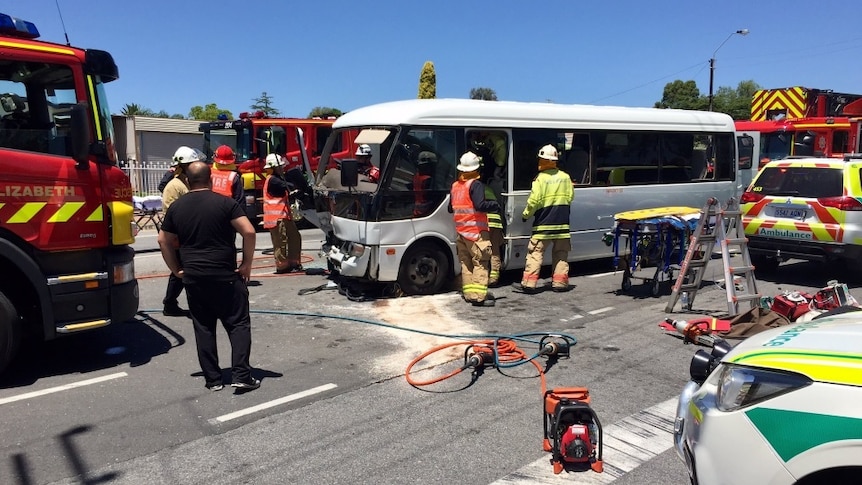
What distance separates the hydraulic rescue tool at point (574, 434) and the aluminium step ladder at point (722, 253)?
379 centimetres

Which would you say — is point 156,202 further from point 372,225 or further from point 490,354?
point 490,354

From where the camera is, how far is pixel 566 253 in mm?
8539

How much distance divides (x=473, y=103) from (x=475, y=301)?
255 centimetres

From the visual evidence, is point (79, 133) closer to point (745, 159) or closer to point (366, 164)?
point (366, 164)

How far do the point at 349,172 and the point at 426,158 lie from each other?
0.97m

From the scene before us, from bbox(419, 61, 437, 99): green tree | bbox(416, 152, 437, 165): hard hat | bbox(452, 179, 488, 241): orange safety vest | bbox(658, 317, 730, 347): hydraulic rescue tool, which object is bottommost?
bbox(658, 317, 730, 347): hydraulic rescue tool

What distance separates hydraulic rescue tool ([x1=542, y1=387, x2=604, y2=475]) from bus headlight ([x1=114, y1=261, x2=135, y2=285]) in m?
3.74

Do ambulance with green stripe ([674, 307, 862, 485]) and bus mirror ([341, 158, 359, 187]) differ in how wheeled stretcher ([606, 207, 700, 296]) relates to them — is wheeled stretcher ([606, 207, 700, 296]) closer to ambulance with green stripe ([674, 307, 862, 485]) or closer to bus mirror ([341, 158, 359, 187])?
bus mirror ([341, 158, 359, 187])

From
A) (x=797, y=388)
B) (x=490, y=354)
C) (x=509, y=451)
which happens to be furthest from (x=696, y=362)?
(x=490, y=354)

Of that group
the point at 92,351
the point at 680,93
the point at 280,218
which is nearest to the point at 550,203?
the point at 280,218

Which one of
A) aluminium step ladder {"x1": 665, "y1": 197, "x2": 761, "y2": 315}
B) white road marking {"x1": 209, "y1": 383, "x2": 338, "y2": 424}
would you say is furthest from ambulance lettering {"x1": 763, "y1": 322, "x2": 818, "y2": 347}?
aluminium step ladder {"x1": 665, "y1": 197, "x2": 761, "y2": 315}

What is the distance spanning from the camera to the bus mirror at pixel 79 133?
16.1ft

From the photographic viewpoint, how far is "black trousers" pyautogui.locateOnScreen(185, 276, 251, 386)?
16.0 feet

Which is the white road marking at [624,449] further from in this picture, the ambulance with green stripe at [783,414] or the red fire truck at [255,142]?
the red fire truck at [255,142]
